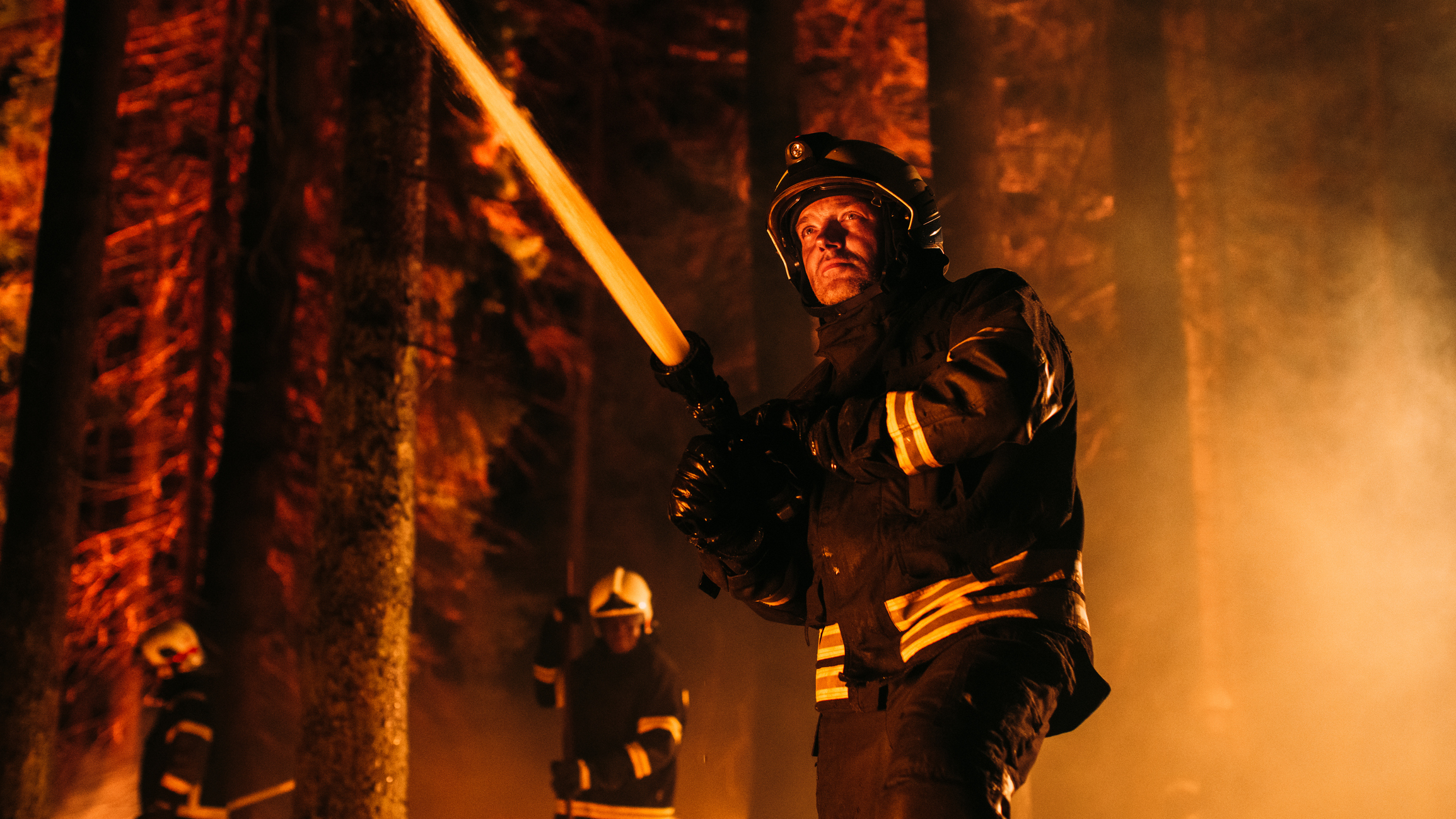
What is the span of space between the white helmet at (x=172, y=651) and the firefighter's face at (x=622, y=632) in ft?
10.8

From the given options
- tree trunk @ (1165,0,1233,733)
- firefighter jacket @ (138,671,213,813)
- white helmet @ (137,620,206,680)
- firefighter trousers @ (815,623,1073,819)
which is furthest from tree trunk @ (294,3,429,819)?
tree trunk @ (1165,0,1233,733)

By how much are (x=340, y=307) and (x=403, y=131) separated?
1184 millimetres

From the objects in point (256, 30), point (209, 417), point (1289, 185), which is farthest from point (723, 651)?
point (256, 30)

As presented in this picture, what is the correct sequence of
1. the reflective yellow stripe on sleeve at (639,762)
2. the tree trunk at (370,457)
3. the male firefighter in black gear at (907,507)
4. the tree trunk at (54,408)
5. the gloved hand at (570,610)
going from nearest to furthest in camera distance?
the male firefighter in black gear at (907,507), the tree trunk at (370,457), the tree trunk at (54,408), the reflective yellow stripe on sleeve at (639,762), the gloved hand at (570,610)

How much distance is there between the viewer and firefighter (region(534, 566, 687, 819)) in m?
7.39

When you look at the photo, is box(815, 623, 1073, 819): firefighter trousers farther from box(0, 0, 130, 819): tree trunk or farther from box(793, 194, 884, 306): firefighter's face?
box(0, 0, 130, 819): tree trunk

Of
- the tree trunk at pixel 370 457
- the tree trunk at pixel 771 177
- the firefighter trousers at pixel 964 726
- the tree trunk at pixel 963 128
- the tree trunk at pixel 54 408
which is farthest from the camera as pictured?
the tree trunk at pixel 771 177

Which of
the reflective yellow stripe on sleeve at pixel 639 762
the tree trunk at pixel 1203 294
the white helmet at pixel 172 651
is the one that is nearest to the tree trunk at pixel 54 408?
the white helmet at pixel 172 651

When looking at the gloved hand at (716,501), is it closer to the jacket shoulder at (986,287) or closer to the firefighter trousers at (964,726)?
the firefighter trousers at (964,726)

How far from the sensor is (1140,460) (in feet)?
25.0

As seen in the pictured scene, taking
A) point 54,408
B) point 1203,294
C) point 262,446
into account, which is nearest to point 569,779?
point 54,408

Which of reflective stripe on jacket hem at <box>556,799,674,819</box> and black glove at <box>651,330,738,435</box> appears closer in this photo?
black glove at <box>651,330,738,435</box>

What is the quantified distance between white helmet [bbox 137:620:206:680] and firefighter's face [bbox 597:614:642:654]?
10.8 feet

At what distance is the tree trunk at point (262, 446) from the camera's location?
953 centimetres
